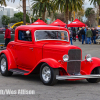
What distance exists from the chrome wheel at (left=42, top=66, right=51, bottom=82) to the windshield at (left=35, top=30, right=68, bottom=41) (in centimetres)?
131

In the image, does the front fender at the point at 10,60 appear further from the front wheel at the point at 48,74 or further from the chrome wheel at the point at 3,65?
the front wheel at the point at 48,74

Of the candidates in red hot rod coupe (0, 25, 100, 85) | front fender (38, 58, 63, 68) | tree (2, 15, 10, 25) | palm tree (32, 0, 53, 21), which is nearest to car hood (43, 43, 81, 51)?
red hot rod coupe (0, 25, 100, 85)

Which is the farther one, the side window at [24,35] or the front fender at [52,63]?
the side window at [24,35]

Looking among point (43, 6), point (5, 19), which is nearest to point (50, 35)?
point (43, 6)

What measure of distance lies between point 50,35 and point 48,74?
5.52 ft

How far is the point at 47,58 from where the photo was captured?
319 inches

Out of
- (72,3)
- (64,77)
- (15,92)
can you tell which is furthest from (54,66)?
(72,3)

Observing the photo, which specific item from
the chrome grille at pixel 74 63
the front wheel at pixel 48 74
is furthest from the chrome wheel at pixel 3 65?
the chrome grille at pixel 74 63

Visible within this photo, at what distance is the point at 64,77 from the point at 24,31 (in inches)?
106

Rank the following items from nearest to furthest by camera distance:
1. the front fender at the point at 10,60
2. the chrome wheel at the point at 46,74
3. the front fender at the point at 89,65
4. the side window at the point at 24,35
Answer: the chrome wheel at the point at 46,74 → the front fender at the point at 89,65 → the side window at the point at 24,35 → the front fender at the point at 10,60

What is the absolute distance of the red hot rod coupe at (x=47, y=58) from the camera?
7.99 m

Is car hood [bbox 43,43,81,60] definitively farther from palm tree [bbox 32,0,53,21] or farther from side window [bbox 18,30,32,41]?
palm tree [bbox 32,0,53,21]

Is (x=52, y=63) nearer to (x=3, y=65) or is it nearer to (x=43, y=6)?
(x=3, y=65)

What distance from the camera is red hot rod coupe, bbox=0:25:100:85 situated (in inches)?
315
